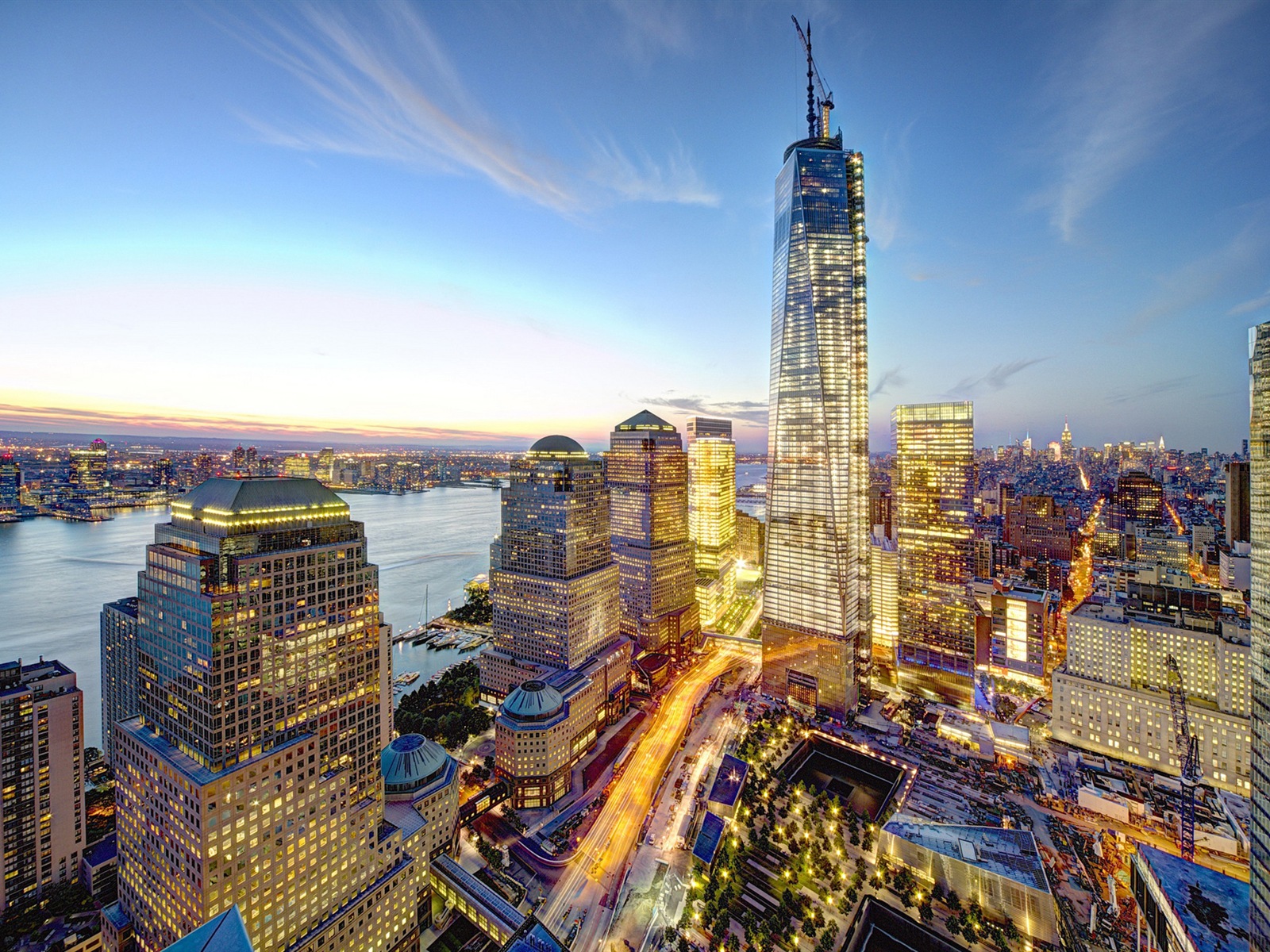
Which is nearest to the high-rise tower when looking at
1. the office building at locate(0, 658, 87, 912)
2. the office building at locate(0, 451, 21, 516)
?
the office building at locate(0, 658, 87, 912)

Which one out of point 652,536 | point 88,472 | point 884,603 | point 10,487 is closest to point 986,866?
point 884,603

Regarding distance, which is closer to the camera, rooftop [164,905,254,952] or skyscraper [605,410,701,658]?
rooftop [164,905,254,952]

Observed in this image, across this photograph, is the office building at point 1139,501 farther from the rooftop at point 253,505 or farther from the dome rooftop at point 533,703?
the rooftop at point 253,505

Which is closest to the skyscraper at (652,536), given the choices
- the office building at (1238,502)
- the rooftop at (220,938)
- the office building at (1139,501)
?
the rooftop at (220,938)

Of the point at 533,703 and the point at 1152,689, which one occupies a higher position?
the point at 533,703

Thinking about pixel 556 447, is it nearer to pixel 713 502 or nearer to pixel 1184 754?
pixel 713 502

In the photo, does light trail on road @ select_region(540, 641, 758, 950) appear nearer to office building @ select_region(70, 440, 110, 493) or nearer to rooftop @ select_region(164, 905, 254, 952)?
rooftop @ select_region(164, 905, 254, 952)
